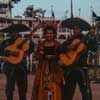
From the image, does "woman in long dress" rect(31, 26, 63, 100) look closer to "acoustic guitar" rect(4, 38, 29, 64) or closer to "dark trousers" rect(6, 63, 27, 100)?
"acoustic guitar" rect(4, 38, 29, 64)

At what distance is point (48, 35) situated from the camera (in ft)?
32.6

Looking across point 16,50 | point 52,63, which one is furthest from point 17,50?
point 52,63

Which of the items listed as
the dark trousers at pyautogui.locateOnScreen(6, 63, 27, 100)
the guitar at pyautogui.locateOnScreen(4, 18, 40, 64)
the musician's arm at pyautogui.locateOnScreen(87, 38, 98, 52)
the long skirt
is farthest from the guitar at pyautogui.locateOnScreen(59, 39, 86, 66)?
the dark trousers at pyautogui.locateOnScreen(6, 63, 27, 100)

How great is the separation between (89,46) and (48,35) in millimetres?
1372

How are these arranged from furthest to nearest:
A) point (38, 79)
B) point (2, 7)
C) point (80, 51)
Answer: point (2, 7) < point (80, 51) < point (38, 79)

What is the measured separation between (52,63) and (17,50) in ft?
6.04

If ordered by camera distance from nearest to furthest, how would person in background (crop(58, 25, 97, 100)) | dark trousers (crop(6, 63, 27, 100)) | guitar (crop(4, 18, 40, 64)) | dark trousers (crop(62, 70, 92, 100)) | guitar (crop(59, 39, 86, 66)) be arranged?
guitar (crop(59, 39, 86, 66)) → person in background (crop(58, 25, 97, 100)) → dark trousers (crop(62, 70, 92, 100)) → guitar (crop(4, 18, 40, 64)) → dark trousers (crop(6, 63, 27, 100))

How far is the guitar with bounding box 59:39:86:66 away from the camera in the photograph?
10.3 m

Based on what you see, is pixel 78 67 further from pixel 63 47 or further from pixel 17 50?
pixel 17 50

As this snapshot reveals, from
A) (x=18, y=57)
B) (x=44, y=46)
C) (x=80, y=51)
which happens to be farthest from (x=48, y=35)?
(x=18, y=57)

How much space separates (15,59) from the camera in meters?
11.7

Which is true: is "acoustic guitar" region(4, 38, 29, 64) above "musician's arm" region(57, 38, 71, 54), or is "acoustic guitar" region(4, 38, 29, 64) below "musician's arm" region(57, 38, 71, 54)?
below

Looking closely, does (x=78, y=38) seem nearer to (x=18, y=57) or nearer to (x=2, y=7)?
(x=18, y=57)

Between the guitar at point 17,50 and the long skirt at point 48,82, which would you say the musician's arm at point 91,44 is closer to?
the guitar at point 17,50
